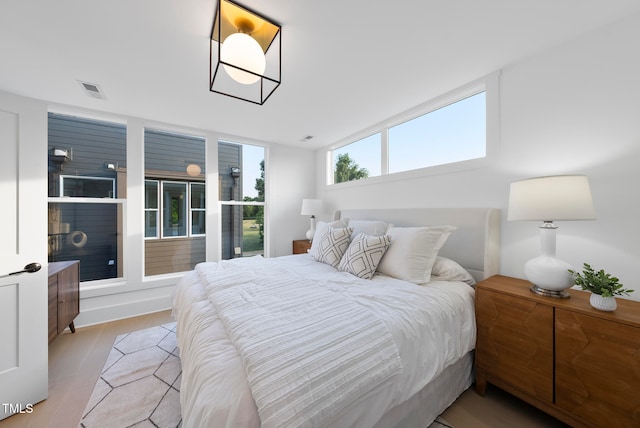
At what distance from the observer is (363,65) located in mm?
1919

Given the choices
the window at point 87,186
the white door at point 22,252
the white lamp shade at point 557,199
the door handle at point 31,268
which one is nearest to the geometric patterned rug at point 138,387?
the white door at point 22,252

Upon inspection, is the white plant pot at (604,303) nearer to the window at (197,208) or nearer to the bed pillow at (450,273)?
the bed pillow at (450,273)

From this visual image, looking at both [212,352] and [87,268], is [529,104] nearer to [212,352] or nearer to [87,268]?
[212,352]

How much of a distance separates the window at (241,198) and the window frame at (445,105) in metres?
1.72

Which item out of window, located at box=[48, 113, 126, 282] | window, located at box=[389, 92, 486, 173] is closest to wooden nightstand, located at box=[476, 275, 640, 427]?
window, located at box=[389, 92, 486, 173]

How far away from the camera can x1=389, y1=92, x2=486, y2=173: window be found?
2232mm

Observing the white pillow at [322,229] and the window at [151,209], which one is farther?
the window at [151,209]

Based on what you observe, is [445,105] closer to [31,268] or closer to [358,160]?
[358,160]

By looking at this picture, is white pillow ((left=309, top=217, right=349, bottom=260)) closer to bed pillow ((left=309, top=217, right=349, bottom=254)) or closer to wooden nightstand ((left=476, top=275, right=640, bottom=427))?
bed pillow ((left=309, top=217, right=349, bottom=254))

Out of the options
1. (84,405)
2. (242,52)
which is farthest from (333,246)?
(84,405)

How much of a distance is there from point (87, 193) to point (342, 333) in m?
3.57

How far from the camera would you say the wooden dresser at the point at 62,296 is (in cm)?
204

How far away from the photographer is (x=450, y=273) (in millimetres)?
1905

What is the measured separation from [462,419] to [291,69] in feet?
9.28
